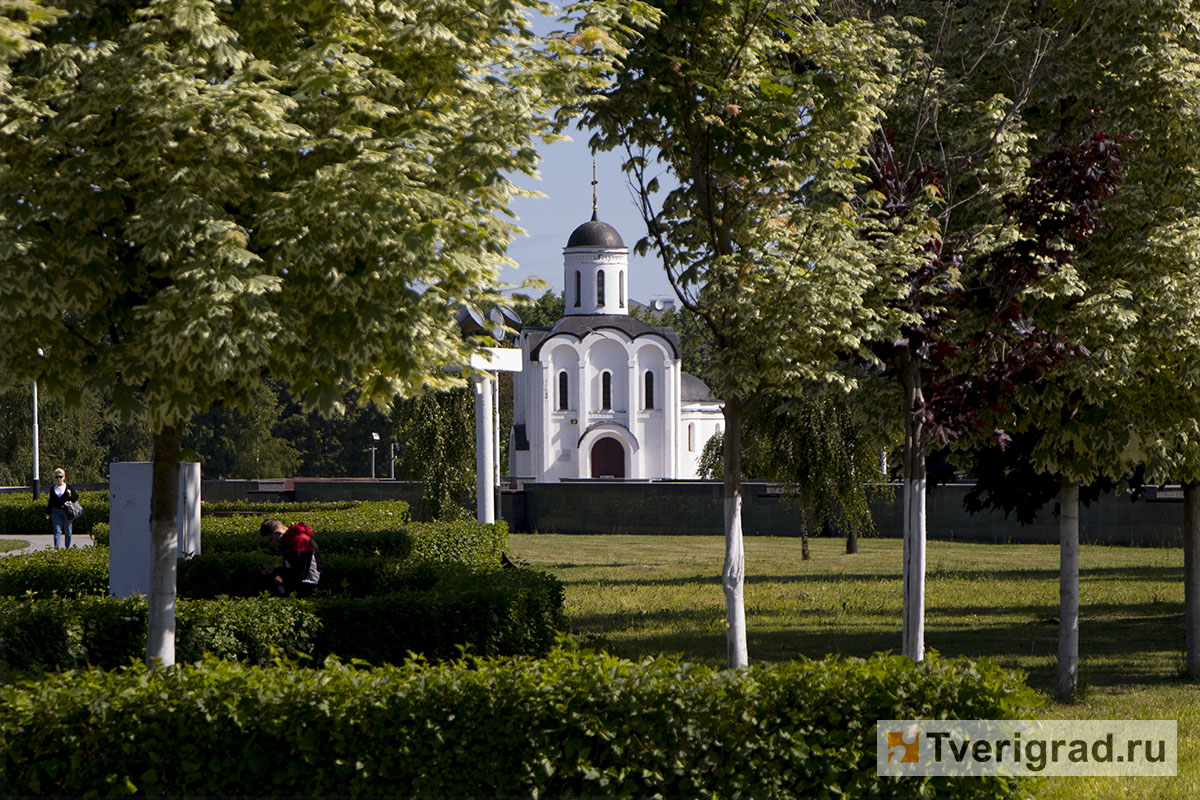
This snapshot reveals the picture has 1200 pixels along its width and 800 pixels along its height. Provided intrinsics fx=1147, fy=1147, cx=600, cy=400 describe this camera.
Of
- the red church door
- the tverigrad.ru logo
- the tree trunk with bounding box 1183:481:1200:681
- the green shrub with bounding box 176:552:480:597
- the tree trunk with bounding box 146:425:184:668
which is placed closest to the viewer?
the tverigrad.ru logo

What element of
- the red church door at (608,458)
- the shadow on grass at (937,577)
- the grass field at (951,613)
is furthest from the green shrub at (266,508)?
the red church door at (608,458)

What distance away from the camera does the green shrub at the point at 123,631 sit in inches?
322

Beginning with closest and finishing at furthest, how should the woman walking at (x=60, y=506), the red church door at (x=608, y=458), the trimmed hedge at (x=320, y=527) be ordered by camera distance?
the trimmed hedge at (x=320, y=527), the woman walking at (x=60, y=506), the red church door at (x=608, y=458)

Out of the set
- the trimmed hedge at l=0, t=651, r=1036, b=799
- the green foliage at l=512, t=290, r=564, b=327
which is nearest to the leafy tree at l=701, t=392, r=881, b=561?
the trimmed hedge at l=0, t=651, r=1036, b=799

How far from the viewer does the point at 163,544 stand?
23.0 feet

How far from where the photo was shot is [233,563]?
496 inches

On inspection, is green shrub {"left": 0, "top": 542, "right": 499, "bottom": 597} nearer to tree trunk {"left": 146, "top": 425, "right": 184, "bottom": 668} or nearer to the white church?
tree trunk {"left": 146, "top": 425, "right": 184, "bottom": 668}

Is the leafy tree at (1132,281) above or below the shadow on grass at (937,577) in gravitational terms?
above

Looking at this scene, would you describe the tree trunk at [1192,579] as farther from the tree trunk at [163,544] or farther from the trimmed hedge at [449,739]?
the tree trunk at [163,544]

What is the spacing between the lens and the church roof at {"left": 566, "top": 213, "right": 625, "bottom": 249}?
65188 mm

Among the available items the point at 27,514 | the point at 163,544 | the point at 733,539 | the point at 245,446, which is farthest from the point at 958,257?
the point at 245,446

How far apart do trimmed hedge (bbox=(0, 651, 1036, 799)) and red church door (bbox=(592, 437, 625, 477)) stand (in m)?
58.9

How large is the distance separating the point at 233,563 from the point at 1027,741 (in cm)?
915

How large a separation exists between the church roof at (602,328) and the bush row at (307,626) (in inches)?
2109
